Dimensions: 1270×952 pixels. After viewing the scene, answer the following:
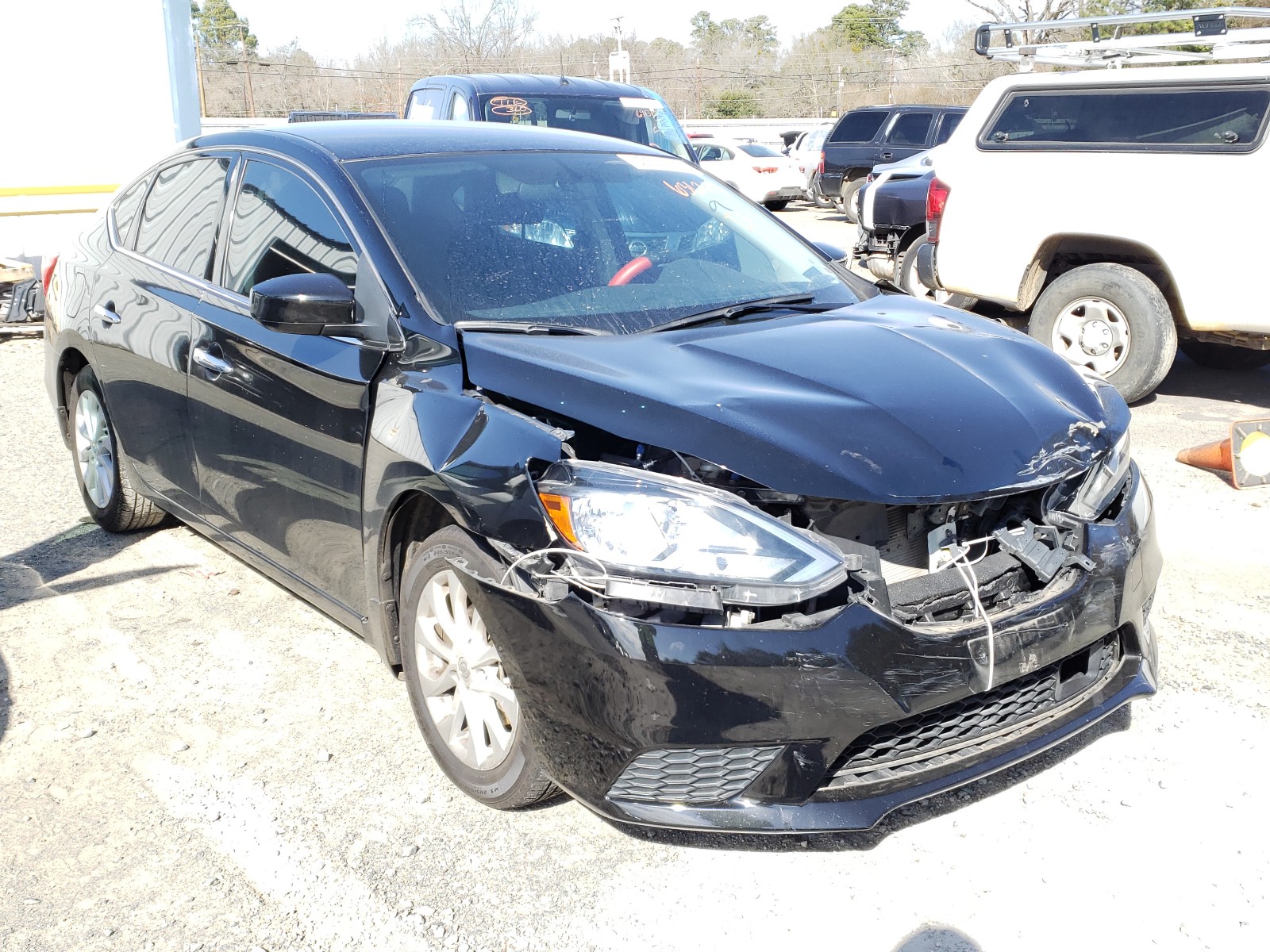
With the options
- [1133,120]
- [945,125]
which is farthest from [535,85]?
[945,125]

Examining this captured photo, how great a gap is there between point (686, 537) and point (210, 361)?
2.06m

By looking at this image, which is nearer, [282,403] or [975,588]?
Result: [975,588]

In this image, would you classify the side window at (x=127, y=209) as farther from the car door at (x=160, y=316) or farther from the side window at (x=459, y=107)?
the side window at (x=459, y=107)

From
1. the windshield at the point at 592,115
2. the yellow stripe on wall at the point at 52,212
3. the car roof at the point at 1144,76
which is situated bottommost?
the yellow stripe on wall at the point at 52,212

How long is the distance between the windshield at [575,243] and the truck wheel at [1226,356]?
4.80 meters

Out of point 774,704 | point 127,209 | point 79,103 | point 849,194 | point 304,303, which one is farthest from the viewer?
point 849,194

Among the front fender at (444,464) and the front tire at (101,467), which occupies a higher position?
the front fender at (444,464)

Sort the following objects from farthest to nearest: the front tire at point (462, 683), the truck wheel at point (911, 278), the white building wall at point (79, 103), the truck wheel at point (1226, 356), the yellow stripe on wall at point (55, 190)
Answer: the yellow stripe on wall at point (55, 190) → the white building wall at point (79, 103) → the truck wheel at point (911, 278) → the truck wheel at point (1226, 356) → the front tire at point (462, 683)

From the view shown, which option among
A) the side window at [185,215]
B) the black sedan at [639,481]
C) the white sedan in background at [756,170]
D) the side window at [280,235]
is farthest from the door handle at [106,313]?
the white sedan in background at [756,170]

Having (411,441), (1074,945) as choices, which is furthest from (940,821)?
Answer: (411,441)

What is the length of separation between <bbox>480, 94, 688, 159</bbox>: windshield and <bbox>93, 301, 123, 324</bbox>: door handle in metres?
5.03

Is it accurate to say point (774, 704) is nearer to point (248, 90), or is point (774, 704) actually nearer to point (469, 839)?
point (469, 839)

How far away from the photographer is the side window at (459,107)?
934cm

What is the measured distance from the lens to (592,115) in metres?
9.57
